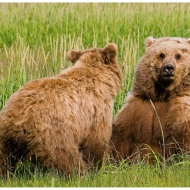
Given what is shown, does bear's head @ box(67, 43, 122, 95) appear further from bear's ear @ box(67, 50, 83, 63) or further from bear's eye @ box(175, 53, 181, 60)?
bear's eye @ box(175, 53, 181, 60)

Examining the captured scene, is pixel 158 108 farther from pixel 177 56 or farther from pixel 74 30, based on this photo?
pixel 74 30

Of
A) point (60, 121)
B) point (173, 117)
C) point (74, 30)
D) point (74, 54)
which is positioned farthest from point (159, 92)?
point (74, 30)

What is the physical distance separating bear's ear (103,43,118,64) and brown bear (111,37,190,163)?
1.53 feet

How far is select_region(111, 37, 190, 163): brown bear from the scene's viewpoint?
23.6ft

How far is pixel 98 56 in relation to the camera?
7094 millimetres

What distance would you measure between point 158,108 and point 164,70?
0.47 m

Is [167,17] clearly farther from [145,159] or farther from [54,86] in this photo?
[54,86]

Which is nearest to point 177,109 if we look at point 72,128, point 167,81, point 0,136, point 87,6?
point 167,81

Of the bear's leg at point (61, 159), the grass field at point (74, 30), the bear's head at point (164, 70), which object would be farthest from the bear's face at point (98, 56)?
the grass field at point (74, 30)

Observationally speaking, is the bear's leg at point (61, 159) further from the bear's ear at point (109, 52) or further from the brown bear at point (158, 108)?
the bear's ear at point (109, 52)

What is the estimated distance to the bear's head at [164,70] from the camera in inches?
284

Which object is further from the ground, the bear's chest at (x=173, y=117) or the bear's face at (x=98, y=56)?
the bear's face at (x=98, y=56)

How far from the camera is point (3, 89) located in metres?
8.34

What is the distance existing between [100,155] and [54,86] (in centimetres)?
82
